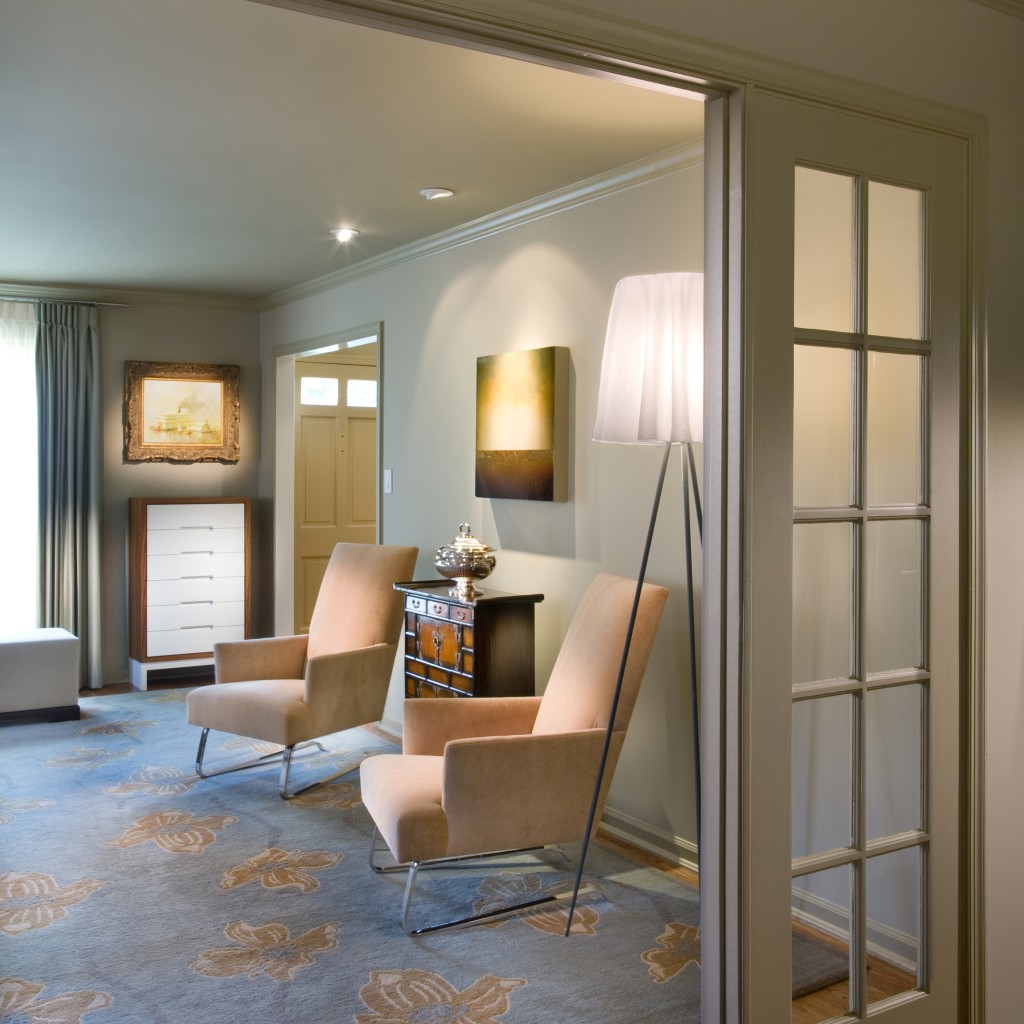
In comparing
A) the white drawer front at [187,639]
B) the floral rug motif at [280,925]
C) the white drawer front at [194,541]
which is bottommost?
the floral rug motif at [280,925]

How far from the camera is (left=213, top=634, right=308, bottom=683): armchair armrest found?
4.91 m

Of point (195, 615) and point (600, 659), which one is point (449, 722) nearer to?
point (600, 659)

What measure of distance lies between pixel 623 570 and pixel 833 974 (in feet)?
6.55

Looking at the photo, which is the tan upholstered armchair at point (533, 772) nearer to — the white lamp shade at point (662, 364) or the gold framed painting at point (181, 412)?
the white lamp shade at point (662, 364)

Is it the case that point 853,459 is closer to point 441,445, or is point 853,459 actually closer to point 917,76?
point 917,76

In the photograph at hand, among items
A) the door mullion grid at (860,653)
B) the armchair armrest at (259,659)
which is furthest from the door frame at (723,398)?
the armchair armrest at (259,659)

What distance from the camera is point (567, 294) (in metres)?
4.28

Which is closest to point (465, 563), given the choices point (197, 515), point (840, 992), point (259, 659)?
point (259, 659)

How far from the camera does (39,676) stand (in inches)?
227

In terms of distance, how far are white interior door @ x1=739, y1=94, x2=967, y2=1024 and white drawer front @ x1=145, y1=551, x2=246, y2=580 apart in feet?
17.5

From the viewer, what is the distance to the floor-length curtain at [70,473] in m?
6.62

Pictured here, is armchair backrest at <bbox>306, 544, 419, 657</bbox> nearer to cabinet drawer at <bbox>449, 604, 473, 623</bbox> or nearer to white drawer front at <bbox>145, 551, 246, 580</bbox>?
cabinet drawer at <bbox>449, 604, 473, 623</bbox>

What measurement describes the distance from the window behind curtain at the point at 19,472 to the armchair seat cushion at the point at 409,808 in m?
4.07

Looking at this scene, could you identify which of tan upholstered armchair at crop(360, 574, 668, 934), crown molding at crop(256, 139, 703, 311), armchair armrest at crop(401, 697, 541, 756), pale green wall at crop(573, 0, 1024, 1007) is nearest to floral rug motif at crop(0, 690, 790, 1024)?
tan upholstered armchair at crop(360, 574, 668, 934)
